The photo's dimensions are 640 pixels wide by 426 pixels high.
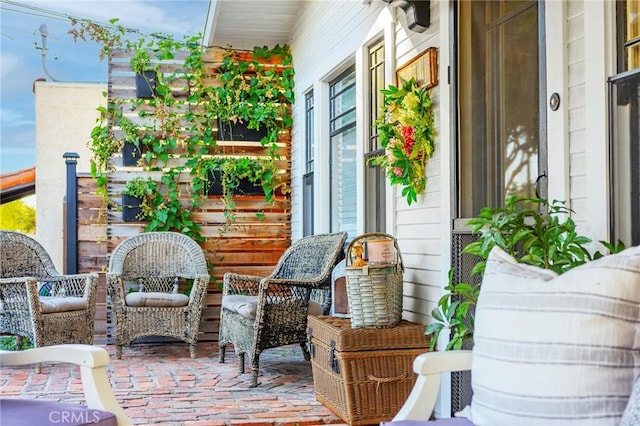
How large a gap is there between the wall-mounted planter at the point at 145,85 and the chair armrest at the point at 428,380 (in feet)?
17.6

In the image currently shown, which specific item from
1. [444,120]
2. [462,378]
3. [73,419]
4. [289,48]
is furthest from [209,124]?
[73,419]

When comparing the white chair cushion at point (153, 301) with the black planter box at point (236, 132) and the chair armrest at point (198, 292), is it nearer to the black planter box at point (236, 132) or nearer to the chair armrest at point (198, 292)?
the chair armrest at point (198, 292)

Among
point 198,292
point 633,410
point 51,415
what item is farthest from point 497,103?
point 198,292

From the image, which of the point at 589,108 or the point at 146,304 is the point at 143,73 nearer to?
the point at 146,304

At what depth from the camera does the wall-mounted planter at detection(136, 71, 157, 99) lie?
6762 mm

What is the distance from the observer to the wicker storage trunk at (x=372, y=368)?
3.42 m

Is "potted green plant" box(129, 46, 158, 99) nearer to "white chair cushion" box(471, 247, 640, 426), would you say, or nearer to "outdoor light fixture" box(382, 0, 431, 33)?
"outdoor light fixture" box(382, 0, 431, 33)

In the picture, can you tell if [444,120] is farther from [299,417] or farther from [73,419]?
[73,419]

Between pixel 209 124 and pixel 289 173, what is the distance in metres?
0.91

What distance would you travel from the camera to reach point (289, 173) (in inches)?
279

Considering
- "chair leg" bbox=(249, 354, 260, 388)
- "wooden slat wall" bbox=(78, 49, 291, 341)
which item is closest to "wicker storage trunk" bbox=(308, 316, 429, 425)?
"chair leg" bbox=(249, 354, 260, 388)

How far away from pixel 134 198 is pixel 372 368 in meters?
3.87

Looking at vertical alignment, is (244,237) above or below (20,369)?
above

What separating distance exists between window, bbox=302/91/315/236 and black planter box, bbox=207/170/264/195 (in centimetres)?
58
